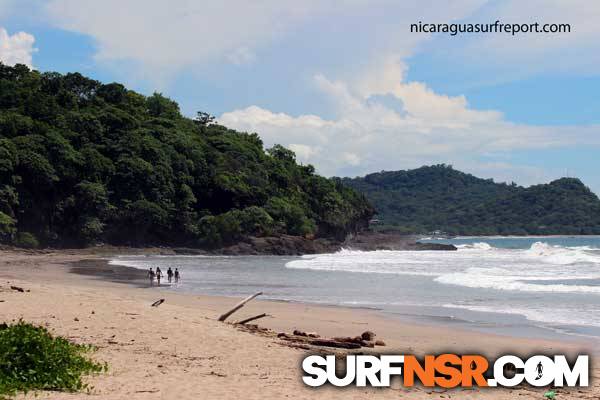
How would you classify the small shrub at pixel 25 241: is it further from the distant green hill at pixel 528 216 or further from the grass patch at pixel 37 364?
the distant green hill at pixel 528 216

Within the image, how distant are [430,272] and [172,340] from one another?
1084 inches

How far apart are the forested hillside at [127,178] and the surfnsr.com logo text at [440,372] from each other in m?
47.0

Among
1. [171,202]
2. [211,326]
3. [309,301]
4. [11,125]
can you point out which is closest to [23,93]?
[11,125]

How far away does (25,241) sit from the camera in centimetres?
5397

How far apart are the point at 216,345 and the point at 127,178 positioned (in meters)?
56.1

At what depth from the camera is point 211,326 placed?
14.0m

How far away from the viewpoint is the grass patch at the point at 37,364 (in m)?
8.15

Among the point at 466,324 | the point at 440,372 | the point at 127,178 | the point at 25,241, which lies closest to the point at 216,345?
the point at 440,372

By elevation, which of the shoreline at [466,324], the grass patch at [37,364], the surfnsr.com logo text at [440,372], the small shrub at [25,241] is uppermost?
the small shrub at [25,241]

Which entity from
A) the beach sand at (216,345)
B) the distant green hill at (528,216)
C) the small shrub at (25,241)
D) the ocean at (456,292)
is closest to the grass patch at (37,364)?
the beach sand at (216,345)

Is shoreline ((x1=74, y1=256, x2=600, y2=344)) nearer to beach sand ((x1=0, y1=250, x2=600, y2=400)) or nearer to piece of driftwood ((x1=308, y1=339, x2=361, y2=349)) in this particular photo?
beach sand ((x1=0, y1=250, x2=600, y2=400))

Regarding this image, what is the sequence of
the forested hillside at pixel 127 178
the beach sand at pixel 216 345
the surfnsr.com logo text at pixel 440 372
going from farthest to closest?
the forested hillside at pixel 127 178 < the surfnsr.com logo text at pixel 440 372 < the beach sand at pixel 216 345

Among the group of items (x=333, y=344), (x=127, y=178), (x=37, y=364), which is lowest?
(x=333, y=344)

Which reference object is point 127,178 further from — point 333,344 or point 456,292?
point 333,344
